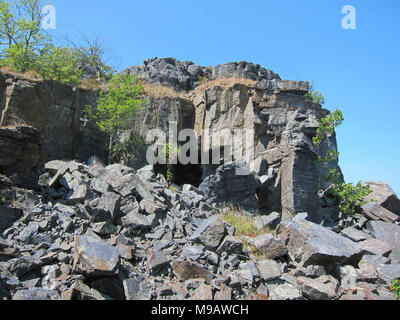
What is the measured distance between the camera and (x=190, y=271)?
5395mm

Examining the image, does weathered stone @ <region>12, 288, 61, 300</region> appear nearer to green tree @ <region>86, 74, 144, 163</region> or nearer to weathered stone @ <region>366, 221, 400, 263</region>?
green tree @ <region>86, 74, 144, 163</region>

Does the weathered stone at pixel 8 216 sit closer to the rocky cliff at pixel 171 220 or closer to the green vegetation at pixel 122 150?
the rocky cliff at pixel 171 220

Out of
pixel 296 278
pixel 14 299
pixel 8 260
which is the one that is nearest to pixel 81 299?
pixel 14 299

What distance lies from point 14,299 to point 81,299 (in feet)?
2.79

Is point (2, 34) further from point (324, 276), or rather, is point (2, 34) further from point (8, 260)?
point (324, 276)

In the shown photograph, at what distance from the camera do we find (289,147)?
11.3 m

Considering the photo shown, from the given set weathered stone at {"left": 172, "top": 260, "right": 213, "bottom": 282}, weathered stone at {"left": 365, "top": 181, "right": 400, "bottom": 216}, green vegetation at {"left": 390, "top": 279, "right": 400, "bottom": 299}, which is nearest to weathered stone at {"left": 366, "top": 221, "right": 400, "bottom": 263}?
weathered stone at {"left": 365, "top": 181, "right": 400, "bottom": 216}

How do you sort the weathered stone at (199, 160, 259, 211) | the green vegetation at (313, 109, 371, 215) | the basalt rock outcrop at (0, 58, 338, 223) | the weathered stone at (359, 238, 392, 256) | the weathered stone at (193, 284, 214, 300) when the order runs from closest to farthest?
the weathered stone at (193, 284, 214, 300), the weathered stone at (359, 238, 392, 256), the basalt rock outcrop at (0, 58, 338, 223), the weathered stone at (199, 160, 259, 211), the green vegetation at (313, 109, 371, 215)

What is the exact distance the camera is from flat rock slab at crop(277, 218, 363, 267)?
634 centimetres

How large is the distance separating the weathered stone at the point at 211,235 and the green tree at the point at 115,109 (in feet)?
23.1

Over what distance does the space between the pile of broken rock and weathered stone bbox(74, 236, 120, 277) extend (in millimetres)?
15

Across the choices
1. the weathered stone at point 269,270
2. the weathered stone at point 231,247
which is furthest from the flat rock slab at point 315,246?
the weathered stone at point 231,247

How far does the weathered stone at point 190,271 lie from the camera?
5.37 metres

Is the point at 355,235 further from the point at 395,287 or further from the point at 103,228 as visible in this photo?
the point at 103,228
